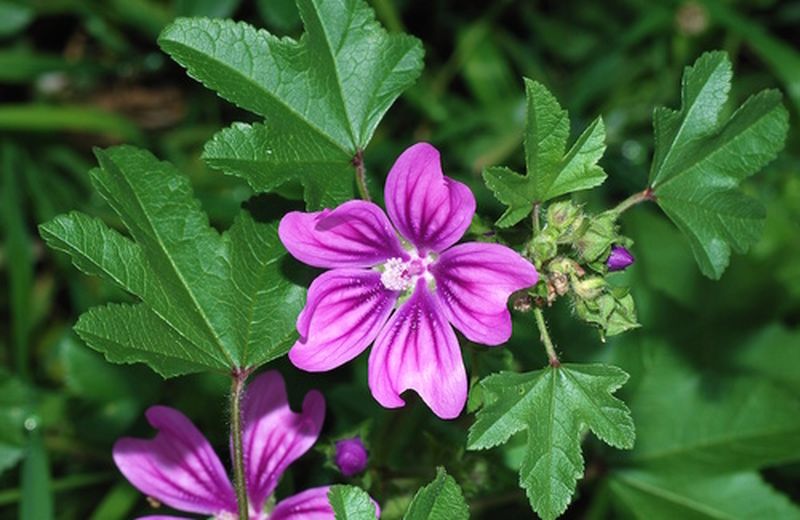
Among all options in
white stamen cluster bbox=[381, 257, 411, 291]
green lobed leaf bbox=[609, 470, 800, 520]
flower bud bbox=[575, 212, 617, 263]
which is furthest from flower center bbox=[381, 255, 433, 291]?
green lobed leaf bbox=[609, 470, 800, 520]

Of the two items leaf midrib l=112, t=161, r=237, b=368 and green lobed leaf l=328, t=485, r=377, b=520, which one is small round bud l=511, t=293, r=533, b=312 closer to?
A: green lobed leaf l=328, t=485, r=377, b=520

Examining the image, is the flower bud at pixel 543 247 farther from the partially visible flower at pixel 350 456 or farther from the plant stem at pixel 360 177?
the partially visible flower at pixel 350 456

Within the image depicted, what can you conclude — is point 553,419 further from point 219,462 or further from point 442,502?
point 219,462

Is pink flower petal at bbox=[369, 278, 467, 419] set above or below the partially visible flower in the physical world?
above

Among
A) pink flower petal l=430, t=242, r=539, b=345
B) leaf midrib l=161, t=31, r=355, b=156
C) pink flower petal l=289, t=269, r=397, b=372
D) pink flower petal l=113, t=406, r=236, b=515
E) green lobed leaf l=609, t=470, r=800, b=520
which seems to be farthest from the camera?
green lobed leaf l=609, t=470, r=800, b=520

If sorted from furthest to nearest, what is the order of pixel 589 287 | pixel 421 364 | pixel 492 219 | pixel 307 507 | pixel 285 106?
1. pixel 492 219
2. pixel 307 507
3. pixel 285 106
4. pixel 421 364
5. pixel 589 287

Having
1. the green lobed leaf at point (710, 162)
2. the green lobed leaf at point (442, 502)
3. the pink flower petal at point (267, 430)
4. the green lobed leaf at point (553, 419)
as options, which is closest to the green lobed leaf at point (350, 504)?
the green lobed leaf at point (442, 502)

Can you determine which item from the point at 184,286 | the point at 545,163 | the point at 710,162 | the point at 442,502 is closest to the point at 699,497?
the point at 710,162

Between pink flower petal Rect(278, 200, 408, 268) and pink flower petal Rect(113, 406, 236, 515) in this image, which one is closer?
pink flower petal Rect(278, 200, 408, 268)
